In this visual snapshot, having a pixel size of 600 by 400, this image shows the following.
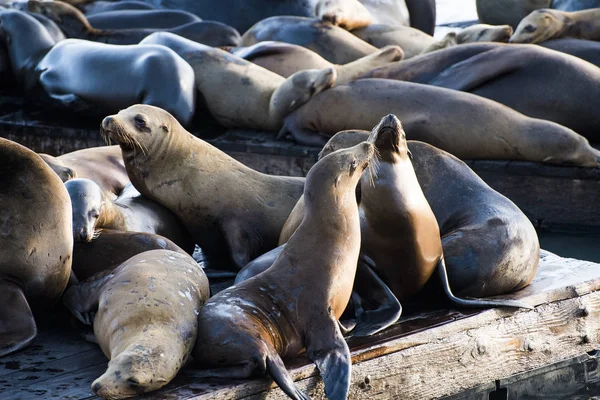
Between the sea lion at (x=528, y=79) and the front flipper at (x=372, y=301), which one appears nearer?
the front flipper at (x=372, y=301)

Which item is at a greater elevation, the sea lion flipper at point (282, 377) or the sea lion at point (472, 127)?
the sea lion flipper at point (282, 377)

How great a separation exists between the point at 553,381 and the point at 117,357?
204 cm

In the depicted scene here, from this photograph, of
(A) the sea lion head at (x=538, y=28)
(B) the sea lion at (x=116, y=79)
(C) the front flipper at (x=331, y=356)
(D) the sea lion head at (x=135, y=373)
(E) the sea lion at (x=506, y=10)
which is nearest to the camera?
(D) the sea lion head at (x=135, y=373)

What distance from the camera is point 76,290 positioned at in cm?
404

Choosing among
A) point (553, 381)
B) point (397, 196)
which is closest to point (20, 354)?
point (397, 196)

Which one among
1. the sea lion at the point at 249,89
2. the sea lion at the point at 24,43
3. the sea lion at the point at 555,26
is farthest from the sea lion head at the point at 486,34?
the sea lion at the point at 24,43

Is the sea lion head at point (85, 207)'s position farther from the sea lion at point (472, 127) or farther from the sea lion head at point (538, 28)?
the sea lion head at point (538, 28)

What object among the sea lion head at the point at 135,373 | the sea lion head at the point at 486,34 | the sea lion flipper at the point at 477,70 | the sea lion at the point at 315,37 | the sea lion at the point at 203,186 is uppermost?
the sea lion head at the point at 135,373

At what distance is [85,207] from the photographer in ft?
14.4

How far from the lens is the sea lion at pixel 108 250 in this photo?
→ 170 inches

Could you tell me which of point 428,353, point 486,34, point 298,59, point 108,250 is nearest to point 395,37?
point 486,34

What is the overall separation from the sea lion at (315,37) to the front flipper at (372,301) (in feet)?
18.3

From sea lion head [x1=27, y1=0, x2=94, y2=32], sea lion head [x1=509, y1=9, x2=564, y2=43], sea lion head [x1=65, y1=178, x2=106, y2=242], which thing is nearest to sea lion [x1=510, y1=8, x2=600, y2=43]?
sea lion head [x1=509, y1=9, x2=564, y2=43]

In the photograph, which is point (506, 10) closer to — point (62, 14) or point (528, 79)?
point (528, 79)
